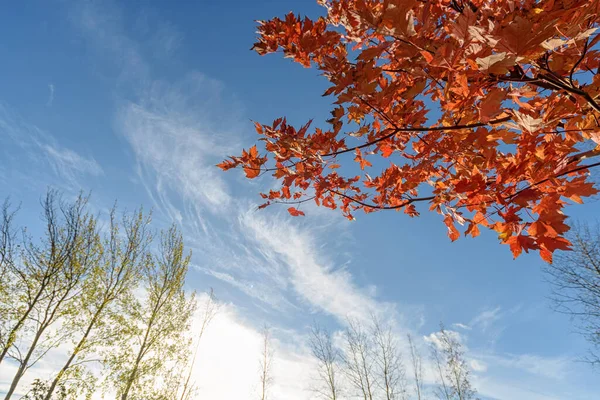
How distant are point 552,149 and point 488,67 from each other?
31.6 inches

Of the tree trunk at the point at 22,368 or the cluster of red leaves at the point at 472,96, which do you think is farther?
the tree trunk at the point at 22,368

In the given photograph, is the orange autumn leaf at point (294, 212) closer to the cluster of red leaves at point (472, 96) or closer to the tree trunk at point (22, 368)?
the cluster of red leaves at point (472, 96)

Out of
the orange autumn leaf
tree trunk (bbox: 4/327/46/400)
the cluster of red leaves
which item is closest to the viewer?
the cluster of red leaves

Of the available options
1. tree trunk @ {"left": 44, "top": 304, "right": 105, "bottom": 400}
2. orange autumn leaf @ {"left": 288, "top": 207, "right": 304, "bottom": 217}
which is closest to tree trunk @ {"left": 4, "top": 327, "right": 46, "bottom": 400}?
tree trunk @ {"left": 44, "top": 304, "right": 105, "bottom": 400}

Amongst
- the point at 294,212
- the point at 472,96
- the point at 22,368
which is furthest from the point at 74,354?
the point at 472,96

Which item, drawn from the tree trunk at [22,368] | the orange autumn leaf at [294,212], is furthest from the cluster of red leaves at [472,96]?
the tree trunk at [22,368]

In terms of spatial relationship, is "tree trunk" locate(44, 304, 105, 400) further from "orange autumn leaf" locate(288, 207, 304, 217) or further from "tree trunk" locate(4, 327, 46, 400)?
"orange autumn leaf" locate(288, 207, 304, 217)

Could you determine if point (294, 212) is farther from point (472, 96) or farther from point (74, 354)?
point (74, 354)

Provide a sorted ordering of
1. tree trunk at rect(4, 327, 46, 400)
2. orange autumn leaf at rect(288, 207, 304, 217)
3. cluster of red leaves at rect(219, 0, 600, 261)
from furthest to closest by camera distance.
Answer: tree trunk at rect(4, 327, 46, 400), orange autumn leaf at rect(288, 207, 304, 217), cluster of red leaves at rect(219, 0, 600, 261)

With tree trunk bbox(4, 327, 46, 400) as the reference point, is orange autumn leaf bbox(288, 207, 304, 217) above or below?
above

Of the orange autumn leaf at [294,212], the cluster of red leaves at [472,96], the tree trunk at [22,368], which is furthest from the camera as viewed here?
the tree trunk at [22,368]

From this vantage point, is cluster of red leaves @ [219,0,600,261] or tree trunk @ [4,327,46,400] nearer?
A: cluster of red leaves @ [219,0,600,261]

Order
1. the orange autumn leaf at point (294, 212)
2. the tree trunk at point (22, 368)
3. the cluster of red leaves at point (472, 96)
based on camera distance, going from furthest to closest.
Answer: the tree trunk at point (22, 368) < the orange autumn leaf at point (294, 212) < the cluster of red leaves at point (472, 96)

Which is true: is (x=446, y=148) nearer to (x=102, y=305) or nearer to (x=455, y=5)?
(x=455, y=5)
